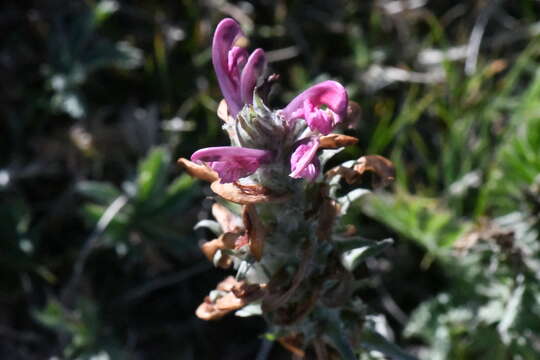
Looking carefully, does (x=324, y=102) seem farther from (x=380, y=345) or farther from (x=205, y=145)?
(x=205, y=145)

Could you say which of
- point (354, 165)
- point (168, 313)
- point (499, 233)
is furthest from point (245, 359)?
point (354, 165)

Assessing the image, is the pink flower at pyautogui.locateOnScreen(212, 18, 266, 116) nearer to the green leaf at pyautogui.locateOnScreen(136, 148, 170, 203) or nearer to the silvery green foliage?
the silvery green foliage

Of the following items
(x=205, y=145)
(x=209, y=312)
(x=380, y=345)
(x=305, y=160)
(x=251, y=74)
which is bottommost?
(x=380, y=345)

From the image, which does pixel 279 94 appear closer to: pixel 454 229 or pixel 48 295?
pixel 454 229

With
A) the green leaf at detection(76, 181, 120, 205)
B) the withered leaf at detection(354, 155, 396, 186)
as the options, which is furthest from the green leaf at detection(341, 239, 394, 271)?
the green leaf at detection(76, 181, 120, 205)

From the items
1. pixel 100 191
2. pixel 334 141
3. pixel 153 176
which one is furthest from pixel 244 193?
pixel 100 191

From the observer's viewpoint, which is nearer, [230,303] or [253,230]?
[253,230]

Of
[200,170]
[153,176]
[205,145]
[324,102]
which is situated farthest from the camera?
[205,145]
